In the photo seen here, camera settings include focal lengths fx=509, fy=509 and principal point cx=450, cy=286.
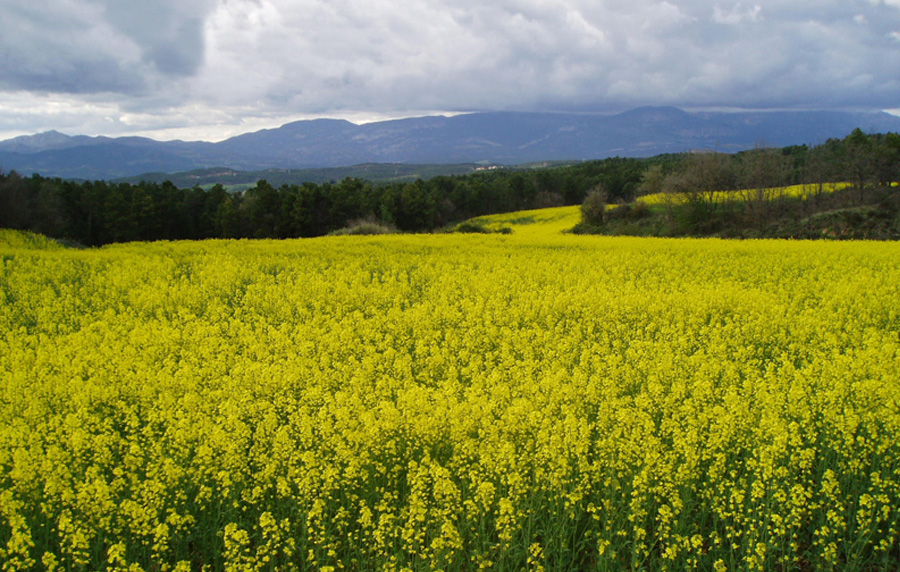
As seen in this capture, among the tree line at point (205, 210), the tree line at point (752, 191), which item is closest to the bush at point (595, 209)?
the tree line at point (752, 191)

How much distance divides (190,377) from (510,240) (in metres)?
22.2

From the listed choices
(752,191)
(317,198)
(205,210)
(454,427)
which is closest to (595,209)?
(752,191)

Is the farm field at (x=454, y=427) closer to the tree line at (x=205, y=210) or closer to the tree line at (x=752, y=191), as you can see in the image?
the tree line at (x=752, y=191)

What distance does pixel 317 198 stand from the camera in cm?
6512

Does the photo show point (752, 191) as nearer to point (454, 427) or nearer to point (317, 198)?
point (317, 198)

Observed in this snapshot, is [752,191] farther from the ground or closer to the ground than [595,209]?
farther from the ground

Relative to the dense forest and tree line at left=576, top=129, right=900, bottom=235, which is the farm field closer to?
tree line at left=576, top=129, right=900, bottom=235

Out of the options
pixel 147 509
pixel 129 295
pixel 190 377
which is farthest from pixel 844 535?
pixel 129 295

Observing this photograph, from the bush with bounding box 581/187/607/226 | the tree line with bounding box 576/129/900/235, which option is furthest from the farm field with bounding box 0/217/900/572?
the bush with bounding box 581/187/607/226

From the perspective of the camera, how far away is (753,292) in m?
14.0

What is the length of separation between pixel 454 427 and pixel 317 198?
206 ft

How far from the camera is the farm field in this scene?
4.85 m

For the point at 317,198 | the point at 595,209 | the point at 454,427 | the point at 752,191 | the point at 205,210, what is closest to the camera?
the point at 454,427

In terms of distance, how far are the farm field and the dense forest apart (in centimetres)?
3817
